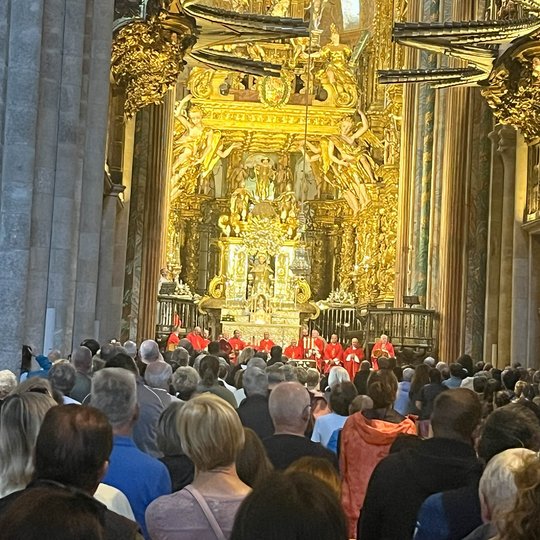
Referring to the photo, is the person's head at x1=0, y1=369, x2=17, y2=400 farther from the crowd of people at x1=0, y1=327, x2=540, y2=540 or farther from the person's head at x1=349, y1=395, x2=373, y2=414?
the person's head at x1=349, y1=395, x2=373, y2=414

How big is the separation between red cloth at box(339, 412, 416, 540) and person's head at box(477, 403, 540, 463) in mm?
1995

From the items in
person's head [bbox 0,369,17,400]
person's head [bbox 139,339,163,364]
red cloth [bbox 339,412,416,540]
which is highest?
person's head [bbox 139,339,163,364]

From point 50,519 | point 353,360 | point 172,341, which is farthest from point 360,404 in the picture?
point 172,341

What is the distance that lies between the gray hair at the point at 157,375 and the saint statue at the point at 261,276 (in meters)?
30.2

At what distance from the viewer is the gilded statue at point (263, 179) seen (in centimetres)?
4135

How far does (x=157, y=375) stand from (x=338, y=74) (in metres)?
32.2

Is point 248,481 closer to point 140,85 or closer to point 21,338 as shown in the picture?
point 21,338

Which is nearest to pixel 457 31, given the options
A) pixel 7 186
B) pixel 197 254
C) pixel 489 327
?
pixel 489 327

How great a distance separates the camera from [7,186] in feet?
42.4

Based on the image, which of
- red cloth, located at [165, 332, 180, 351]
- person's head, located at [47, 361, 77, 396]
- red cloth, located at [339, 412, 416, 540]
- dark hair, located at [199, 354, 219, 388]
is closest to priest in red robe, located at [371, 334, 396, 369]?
red cloth, located at [165, 332, 180, 351]

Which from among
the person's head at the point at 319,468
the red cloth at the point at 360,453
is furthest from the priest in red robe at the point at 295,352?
the person's head at the point at 319,468

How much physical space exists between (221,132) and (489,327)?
1693 cm

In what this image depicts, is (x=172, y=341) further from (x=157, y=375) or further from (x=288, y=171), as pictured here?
(x=157, y=375)

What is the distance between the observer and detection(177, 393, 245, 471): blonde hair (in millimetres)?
4250
